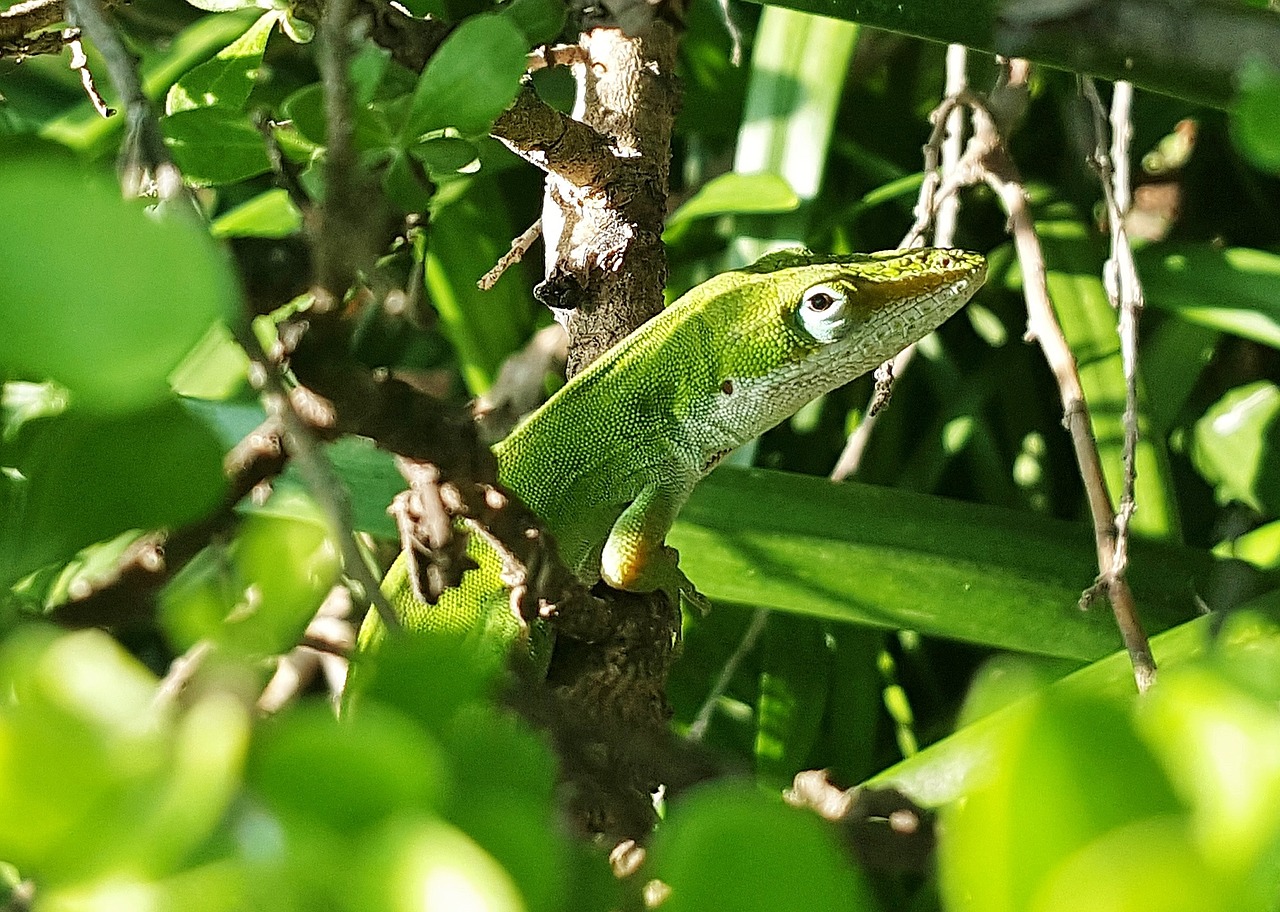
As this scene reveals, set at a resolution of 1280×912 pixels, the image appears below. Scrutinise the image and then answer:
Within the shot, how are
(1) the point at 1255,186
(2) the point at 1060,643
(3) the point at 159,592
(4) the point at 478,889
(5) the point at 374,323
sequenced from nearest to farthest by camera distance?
(4) the point at 478,889 < (3) the point at 159,592 < (2) the point at 1060,643 < (5) the point at 374,323 < (1) the point at 1255,186

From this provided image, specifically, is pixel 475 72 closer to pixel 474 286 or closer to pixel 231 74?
pixel 231 74

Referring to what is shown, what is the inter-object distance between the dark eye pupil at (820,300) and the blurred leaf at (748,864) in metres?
0.72

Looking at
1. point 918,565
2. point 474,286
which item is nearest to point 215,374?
point 474,286

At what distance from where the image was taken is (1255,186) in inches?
49.7

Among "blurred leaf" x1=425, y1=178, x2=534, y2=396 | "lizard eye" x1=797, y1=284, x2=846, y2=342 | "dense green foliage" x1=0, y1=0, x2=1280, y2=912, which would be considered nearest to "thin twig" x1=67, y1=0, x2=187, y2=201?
"dense green foliage" x1=0, y1=0, x2=1280, y2=912

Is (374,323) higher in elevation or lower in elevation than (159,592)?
lower

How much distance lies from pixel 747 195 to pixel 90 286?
0.97 m

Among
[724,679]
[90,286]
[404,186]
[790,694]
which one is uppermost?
[90,286]

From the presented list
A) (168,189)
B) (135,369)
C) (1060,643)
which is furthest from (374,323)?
(135,369)

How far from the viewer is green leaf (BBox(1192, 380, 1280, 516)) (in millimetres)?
1021

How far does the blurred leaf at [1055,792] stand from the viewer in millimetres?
→ 115

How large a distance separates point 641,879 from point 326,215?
17 cm

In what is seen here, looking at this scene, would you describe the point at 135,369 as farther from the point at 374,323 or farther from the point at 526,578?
the point at 374,323

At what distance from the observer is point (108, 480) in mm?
206
